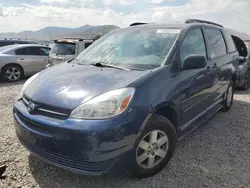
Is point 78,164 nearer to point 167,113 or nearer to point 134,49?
point 167,113

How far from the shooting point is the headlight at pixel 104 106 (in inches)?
A: 90.0

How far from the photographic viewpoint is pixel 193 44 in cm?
356

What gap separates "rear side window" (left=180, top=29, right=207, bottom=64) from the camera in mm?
3275

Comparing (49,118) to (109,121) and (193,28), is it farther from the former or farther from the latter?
(193,28)

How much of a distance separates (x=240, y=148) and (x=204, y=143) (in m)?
0.51

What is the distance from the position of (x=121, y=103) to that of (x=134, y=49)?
1204mm

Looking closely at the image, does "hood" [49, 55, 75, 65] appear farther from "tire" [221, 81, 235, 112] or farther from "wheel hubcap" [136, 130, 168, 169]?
"wheel hubcap" [136, 130, 168, 169]

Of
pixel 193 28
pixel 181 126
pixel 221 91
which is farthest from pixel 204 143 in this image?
pixel 193 28

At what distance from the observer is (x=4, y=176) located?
2.77m

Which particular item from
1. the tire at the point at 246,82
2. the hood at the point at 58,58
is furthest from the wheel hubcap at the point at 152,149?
the tire at the point at 246,82

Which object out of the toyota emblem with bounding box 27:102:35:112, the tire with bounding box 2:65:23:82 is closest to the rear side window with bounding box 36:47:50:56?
the tire with bounding box 2:65:23:82

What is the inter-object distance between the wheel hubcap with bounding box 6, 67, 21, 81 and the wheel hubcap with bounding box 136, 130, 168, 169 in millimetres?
7934

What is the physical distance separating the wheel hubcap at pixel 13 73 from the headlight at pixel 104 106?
7.83 metres

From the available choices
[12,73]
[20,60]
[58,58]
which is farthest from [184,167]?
[20,60]
